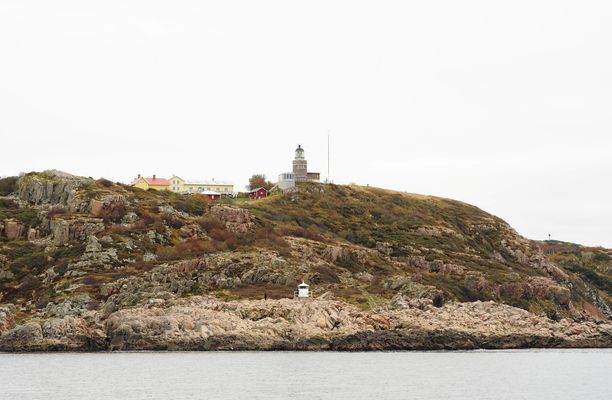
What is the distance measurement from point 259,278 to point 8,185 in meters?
61.5

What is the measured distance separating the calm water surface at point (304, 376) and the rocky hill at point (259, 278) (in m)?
2.80

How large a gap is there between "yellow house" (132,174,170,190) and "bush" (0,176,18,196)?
103ft

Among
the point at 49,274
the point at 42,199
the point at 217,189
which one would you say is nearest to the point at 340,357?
the point at 49,274

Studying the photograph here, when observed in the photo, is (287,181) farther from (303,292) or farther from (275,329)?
(275,329)

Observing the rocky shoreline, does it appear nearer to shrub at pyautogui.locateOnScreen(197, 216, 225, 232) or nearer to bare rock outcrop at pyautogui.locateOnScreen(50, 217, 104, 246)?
bare rock outcrop at pyautogui.locateOnScreen(50, 217, 104, 246)

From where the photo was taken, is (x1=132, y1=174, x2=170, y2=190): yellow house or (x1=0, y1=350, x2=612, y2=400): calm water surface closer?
(x1=0, y1=350, x2=612, y2=400): calm water surface

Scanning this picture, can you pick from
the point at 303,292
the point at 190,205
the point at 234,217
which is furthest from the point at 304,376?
the point at 190,205

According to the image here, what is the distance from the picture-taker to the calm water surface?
216 feet

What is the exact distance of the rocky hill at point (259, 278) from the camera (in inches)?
3718

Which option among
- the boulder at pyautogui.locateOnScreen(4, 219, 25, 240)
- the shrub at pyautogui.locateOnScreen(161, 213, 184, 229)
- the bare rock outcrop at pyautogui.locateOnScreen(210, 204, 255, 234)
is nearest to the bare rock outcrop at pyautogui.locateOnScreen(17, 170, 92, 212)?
the boulder at pyautogui.locateOnScreen(4, 219, 25, 240)

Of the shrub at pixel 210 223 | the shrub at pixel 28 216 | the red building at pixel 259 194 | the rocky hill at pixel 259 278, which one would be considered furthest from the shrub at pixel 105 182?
the red building at pixel 259 194

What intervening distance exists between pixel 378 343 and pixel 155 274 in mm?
31305

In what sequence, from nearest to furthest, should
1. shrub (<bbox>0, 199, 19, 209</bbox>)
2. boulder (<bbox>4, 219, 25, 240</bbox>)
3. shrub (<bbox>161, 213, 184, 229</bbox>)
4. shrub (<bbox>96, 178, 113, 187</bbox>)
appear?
1. boulder (<bbox>4, 219, 25, 240</bbox>)
2. shrub (<bbox>161, 213, 184, 229</bbox>)
3. shrub (<bbox>0, 199, 19, 209</bbox>)
4. shrub (<bbox>96, 178, 113, 187</bbox>)

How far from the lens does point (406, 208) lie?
614 feet
